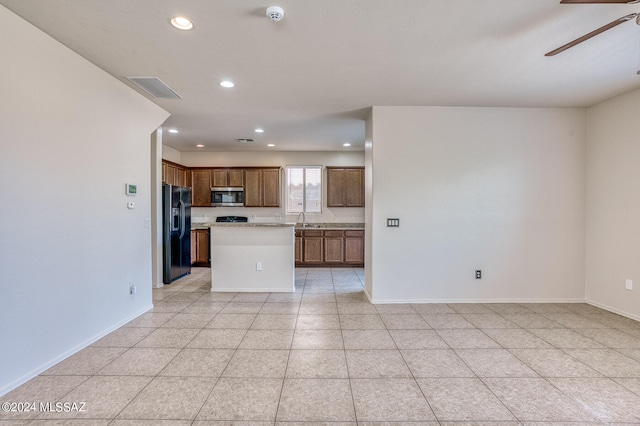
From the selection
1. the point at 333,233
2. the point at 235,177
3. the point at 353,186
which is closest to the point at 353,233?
the point at 333,233

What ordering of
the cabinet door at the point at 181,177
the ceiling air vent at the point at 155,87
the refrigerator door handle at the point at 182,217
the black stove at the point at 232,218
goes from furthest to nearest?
the black stove at the point at 232,218 → the cabinet door at the point at 181,177 → the refrigerator door handle at the point at 182,217 → the ceiling air vent at the point at 155,87

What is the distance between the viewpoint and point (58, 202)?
2395 millimetres

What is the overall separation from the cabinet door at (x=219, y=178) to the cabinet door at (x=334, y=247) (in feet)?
8.64

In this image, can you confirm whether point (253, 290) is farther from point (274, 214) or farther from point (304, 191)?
point (304, 191)

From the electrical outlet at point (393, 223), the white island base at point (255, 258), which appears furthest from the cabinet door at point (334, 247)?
the electrical outlet at point (393, 223)

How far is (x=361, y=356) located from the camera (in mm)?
2506

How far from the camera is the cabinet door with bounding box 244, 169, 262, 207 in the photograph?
6684mm

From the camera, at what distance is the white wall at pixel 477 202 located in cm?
389

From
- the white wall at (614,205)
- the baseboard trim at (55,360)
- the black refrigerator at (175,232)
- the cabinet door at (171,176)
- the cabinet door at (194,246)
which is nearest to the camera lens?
the baseboard trim at (55,360)

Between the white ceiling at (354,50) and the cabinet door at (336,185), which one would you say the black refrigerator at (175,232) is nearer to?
the white ceiling at (354,50)

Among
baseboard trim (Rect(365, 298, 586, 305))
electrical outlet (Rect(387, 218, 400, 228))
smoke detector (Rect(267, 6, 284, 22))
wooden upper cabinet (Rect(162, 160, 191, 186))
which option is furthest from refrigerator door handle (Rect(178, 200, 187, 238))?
smoke detector (Rect(267, 6, 284, 22))

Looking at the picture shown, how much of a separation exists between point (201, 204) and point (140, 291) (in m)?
3.46

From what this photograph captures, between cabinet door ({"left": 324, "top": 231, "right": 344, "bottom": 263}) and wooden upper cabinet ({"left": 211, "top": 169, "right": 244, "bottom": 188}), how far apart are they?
2375 mm

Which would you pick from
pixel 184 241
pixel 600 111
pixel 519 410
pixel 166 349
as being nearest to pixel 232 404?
pixel 166 349
